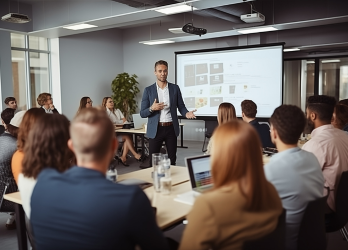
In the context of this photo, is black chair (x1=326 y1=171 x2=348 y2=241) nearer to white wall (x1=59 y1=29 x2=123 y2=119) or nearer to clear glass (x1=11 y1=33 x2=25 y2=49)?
white wall (x1=59 y1=29 x2=123 y2=119)

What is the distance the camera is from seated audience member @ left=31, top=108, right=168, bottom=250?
112cm

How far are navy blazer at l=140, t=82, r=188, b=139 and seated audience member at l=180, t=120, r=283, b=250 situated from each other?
271cm

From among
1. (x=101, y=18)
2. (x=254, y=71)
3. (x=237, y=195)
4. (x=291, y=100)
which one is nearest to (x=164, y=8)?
(x=101, y=18)

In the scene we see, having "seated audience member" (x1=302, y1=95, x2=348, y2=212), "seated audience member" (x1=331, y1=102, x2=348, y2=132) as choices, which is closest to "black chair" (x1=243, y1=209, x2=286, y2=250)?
"seated audience member" (x1=302, y1=95, x2=348, y2=212)

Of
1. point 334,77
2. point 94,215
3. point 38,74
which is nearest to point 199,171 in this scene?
point 94,215

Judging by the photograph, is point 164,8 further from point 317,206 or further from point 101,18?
point 317,206

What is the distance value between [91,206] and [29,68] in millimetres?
8588

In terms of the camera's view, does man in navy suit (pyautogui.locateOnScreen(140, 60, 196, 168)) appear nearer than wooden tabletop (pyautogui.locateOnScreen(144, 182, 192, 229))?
No

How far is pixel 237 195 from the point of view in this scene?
3.89 ft

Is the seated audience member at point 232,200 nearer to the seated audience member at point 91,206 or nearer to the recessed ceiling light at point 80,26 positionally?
the seated audience member at point 91,206

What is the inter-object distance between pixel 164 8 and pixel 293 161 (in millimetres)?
4645

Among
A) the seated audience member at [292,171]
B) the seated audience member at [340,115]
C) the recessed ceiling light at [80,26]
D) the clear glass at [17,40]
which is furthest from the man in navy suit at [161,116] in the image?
the clear glass at [17,40]

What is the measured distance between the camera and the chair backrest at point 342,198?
7.45ft

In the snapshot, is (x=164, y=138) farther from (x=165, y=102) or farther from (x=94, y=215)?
(x=94, y=215)
